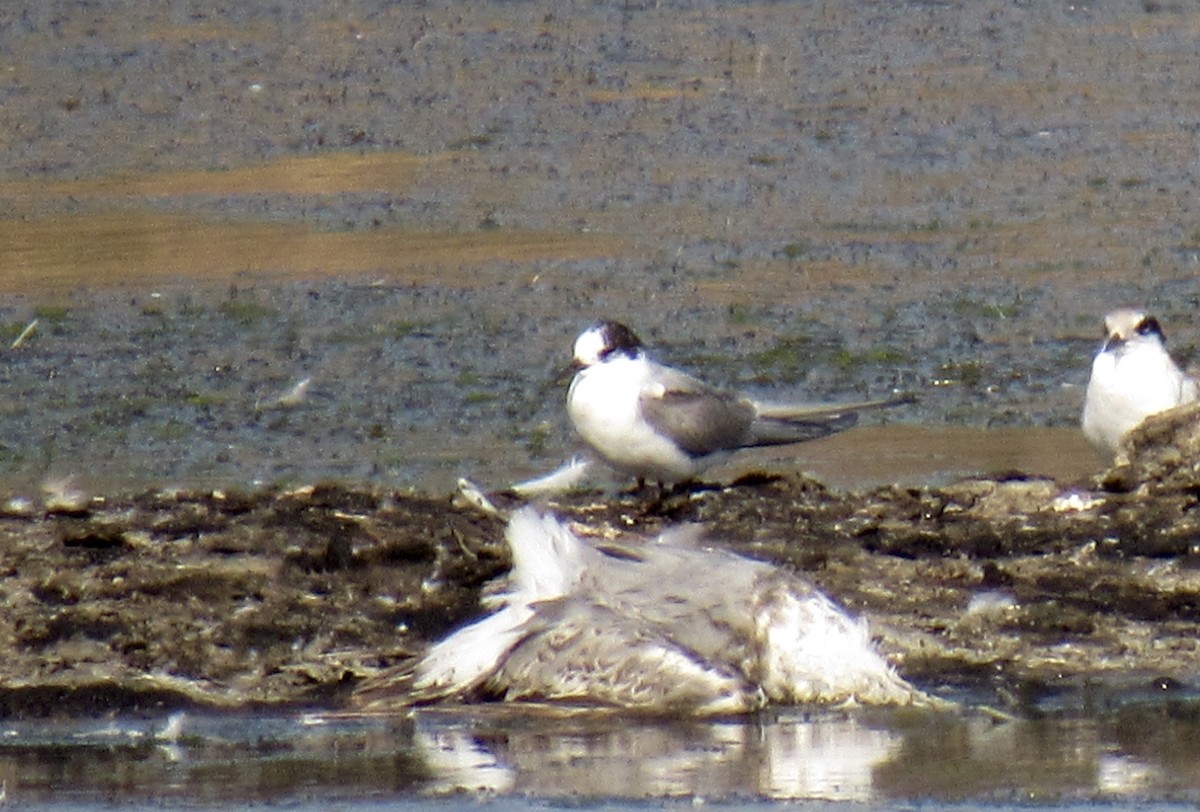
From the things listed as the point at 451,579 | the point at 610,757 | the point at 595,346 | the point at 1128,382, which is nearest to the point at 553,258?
the point at 595,346

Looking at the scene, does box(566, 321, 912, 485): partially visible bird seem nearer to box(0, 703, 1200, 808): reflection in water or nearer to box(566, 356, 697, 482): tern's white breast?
box(566, 356, 697, 482): tern's white breast

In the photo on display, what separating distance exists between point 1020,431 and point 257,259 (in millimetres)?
4136

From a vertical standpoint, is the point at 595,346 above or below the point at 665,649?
above

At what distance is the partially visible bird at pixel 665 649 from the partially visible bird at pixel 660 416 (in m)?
2.66

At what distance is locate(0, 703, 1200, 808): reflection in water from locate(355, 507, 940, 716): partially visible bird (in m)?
0.08

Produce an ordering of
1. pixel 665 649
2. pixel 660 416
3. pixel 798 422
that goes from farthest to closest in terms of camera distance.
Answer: pixel 798 422 → pixel 660 416 → pixel 665 649

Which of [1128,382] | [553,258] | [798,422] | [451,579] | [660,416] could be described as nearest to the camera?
[451,579]

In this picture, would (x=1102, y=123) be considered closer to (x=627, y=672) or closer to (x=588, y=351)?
(x=588, y=351)

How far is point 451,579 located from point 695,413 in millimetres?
2200

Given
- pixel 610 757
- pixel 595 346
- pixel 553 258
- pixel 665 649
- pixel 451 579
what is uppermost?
pixel 553 258

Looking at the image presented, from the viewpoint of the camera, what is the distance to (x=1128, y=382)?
8.95 meters

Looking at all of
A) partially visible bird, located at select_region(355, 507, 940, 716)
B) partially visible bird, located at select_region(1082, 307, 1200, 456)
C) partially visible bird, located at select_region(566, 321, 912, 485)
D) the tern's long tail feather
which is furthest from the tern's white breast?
partially visible bird, located at select_region(355, 507, 940, 716)

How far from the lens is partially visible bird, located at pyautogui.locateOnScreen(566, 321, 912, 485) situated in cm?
871

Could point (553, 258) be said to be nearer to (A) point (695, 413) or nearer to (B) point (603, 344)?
(B) point (603, 344)
